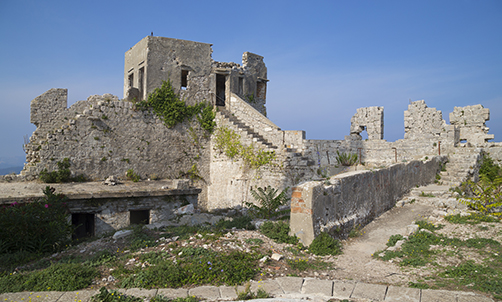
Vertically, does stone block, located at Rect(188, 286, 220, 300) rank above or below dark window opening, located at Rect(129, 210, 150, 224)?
above

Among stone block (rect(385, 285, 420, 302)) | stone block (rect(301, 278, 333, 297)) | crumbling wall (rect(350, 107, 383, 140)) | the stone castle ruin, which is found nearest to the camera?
stone block (rect(385, 285, 420, 302))

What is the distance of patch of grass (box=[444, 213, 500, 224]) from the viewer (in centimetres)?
698

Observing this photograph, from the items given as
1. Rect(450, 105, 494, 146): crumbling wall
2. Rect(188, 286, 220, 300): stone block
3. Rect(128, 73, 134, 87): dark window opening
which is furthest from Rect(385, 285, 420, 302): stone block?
Rect(450, 105, 494, 146): crumbling wall

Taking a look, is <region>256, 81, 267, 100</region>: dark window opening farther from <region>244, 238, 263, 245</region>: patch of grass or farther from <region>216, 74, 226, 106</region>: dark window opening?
<region>244, 238, 263, 245</region>: patch of grass

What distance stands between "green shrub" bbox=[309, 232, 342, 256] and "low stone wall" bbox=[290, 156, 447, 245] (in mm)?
116

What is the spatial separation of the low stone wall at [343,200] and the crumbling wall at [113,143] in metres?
8.57

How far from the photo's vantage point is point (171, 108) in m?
15.0

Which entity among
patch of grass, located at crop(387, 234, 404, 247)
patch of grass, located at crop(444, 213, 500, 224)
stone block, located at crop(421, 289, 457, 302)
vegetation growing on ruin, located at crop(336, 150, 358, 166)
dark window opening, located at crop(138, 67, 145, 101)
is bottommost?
stone block, located at crop(421, 289, 457, 302)

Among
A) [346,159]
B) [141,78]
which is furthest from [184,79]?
[346,159]

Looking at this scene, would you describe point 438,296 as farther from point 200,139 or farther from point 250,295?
point 200,139

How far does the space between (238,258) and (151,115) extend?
10.8m

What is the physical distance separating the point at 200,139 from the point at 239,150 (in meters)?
2.36

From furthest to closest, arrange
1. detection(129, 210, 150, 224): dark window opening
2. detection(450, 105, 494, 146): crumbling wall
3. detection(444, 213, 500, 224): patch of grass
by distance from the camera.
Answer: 1. detection(450, 105, 494, 146): crumbling wall
2. detection(129, 210, 150, 224): dark window opening
3. detection(444, 213, 500, 224): patch of grass

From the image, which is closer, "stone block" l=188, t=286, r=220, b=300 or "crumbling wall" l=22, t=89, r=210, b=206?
"stone block" l=188, t=286, r=220, b=300
